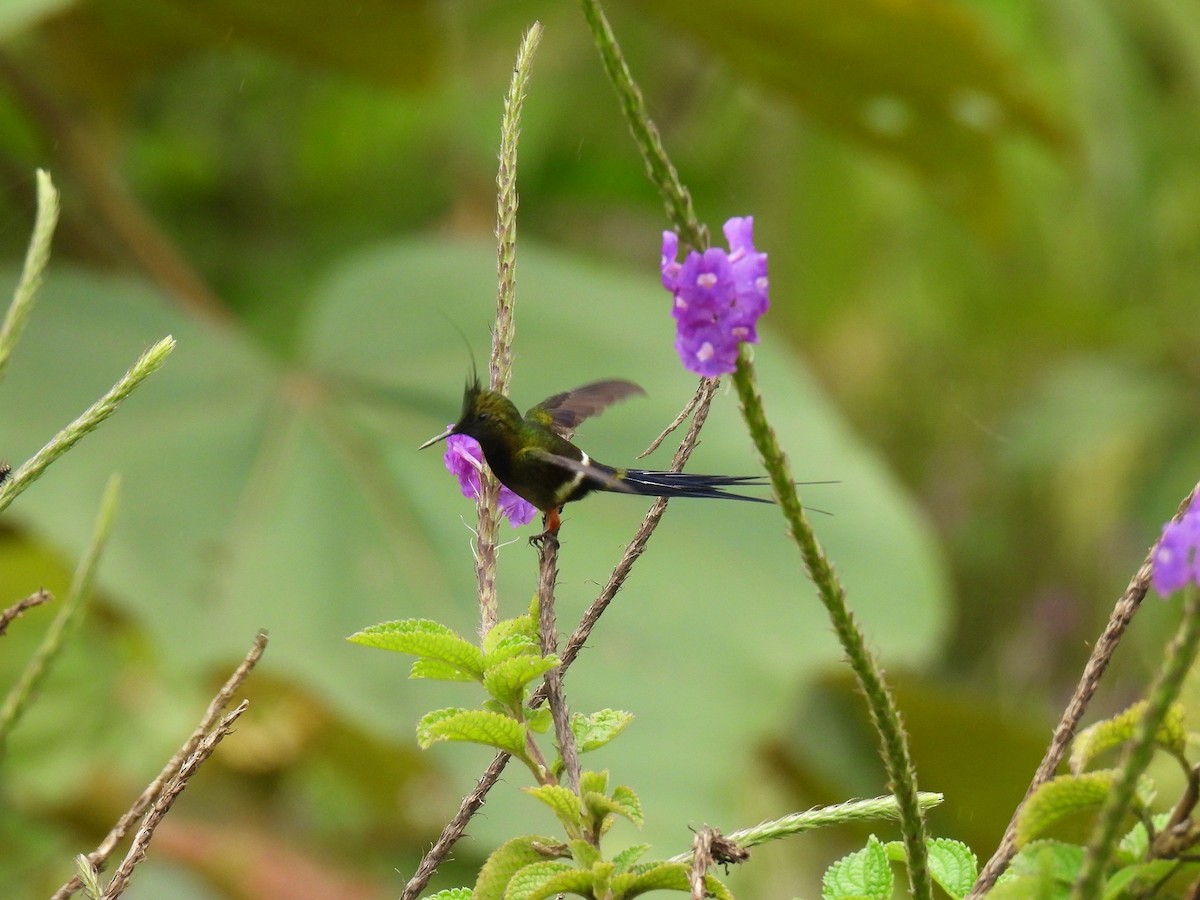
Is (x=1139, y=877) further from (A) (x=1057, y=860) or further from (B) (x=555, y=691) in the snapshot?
(B) (x=555, y=691)

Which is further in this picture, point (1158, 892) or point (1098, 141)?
point (1098, 141)

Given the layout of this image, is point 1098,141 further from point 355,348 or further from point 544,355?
point 355,348

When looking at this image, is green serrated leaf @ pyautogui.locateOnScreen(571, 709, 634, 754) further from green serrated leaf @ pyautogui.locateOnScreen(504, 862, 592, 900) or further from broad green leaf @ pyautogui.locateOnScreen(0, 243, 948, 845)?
broad green leaf @ pyautogui.locateOnScreen(0, 243, 948, 845)

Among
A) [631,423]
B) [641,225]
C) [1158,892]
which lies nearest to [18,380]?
[631,423]

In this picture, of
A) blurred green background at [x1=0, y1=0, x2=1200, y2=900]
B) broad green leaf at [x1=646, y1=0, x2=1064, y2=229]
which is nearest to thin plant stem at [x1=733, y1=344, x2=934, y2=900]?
blurred green background at [x1=0, y1=0, x2=1200, y2=900]

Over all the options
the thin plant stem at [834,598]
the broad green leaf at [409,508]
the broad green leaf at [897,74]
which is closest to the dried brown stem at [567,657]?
the thin plant stem at [834,598]

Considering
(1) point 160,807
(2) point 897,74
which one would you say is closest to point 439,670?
(1) point 160,807
